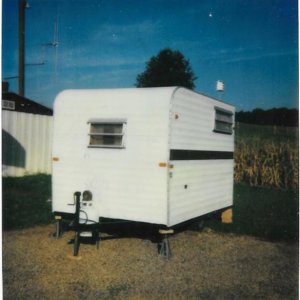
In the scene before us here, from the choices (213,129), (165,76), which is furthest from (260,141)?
(165,76)

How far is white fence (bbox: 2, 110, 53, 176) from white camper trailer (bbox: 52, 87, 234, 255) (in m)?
6.93

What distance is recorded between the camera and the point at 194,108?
23.1 ft

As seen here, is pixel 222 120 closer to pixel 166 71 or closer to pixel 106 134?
pixel 106 134

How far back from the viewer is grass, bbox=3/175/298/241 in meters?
8.38

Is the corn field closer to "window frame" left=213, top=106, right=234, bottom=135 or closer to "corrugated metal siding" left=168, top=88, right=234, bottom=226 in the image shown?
"window frame" left=213, top=106, right=234, bottom=135

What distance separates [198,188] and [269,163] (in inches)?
323

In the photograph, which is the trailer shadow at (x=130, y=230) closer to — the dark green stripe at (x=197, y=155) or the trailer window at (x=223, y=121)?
the dark green stripe at (x=197, y=155)

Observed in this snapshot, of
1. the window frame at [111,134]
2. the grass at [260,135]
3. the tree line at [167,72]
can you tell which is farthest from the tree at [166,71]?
the window frame at [111,134]

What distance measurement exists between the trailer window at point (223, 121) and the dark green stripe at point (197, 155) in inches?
18.7

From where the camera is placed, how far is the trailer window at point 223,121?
8.07 metres

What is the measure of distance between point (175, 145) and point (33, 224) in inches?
151

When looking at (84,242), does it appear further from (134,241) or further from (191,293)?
(191,293)

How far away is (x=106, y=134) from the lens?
22.1 feet

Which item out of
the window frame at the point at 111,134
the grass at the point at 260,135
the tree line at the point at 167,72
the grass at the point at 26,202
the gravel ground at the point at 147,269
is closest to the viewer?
the gravel ground at the point at 147,269
